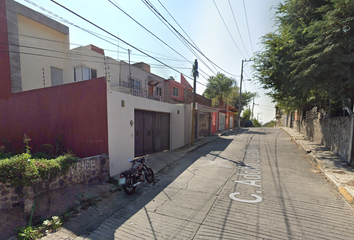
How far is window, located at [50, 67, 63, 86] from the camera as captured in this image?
12.8 metres

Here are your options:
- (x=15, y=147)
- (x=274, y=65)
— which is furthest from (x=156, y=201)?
(x=274, y=65)

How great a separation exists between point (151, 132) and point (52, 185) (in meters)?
5.36

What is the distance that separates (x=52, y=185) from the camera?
14.3ft

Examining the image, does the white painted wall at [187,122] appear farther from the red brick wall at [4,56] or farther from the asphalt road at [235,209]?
the red brick wall at [4,56]

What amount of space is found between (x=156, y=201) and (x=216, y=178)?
2.48m

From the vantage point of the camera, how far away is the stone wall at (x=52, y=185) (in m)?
3.63

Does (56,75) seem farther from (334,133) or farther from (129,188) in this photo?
(334,133)

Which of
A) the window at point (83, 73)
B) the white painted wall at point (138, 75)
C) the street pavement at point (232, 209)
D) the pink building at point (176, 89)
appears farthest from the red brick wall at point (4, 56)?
the pink building at point (176, 89)

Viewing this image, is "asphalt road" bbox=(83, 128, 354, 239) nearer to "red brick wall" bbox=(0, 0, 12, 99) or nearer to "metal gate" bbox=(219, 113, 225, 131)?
"red brick wall" bbox=(0, 0, 12, 99)

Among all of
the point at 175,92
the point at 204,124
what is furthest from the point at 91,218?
the point at 175,92

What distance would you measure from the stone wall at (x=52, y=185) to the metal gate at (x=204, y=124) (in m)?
11.9

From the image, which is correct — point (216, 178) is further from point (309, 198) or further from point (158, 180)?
point (309, 198)

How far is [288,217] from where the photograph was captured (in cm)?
352

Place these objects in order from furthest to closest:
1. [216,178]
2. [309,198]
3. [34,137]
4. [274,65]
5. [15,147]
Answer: [274,65] < [15,147] < [34,137] < [216,178] < [309,198]
